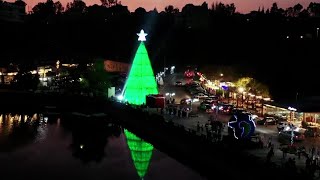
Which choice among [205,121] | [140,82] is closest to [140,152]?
[205,121]

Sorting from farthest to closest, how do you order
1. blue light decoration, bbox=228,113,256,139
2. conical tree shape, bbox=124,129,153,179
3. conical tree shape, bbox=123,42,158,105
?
conical tree shape, bbox=123,42,158,105 < conical tree shape, bbox=124,129,153,179 < blue light decoration, bbox=228,113,256,139

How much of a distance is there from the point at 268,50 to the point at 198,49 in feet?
83.0

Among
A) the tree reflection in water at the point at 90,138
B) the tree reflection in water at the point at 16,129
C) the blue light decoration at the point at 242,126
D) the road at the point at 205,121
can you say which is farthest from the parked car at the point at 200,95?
the blue light decoration at the point at 242,126

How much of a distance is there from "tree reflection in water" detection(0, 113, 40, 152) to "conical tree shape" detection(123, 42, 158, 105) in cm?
799

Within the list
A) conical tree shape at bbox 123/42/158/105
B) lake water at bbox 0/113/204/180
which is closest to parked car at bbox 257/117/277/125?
lake water at bbox 0/113/204/180

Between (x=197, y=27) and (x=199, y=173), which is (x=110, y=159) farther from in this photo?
(x=197, y=27)

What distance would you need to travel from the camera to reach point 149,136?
29.1m

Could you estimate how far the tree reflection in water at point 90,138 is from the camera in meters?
27.1

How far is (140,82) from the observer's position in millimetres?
37500

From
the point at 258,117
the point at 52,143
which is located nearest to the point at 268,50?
the point at 258,117

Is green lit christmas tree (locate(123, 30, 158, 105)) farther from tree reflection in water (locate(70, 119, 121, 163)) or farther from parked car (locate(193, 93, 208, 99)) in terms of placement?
parked car (locate(193, 93, 208, 99))

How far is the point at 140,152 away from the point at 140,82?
11008mm

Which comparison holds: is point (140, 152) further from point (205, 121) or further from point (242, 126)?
point (242, 126)

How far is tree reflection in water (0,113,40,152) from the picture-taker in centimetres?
2964
